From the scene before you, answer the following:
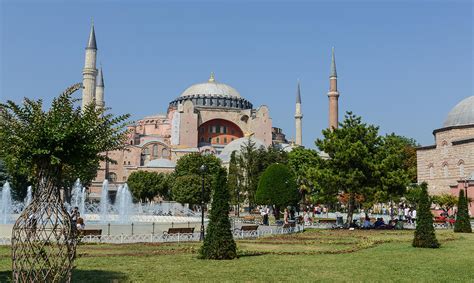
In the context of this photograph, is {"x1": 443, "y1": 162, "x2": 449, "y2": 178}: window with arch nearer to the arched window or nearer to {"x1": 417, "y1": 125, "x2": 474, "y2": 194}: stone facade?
{"x1": 417, "y1": 125, "x2": 474, "y2": 194}: stone facade

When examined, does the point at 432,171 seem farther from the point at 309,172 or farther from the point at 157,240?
the point at 157,240

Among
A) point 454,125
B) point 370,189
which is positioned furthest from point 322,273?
point 454,125

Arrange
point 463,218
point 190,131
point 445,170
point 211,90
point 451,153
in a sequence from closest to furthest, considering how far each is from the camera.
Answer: point 463,218 < point 451,153 < point 445,170 < point 190,131 < point 211,90

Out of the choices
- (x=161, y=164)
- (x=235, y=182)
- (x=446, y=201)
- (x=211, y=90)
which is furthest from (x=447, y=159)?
(x=211, y=90)

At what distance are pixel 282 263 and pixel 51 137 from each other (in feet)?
20.2

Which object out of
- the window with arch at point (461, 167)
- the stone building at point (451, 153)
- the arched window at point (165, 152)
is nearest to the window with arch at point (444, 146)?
the stone building at point (451, 153)

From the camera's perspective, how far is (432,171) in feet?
133

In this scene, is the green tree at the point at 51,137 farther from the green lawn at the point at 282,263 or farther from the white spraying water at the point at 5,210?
the white spraying water at the point at 5,210

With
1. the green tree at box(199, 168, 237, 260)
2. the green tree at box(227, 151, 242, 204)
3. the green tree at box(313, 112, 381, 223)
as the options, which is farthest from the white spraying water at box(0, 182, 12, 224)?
the green tree at box(199, 168, 237, 260)

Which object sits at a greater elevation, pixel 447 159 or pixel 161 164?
pixel 161 164

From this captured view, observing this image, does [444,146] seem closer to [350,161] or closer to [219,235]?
[350,161]

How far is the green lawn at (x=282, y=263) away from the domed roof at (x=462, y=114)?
85.2 feet

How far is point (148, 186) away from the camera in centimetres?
5088

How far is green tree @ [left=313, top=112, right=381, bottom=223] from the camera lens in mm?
22312
